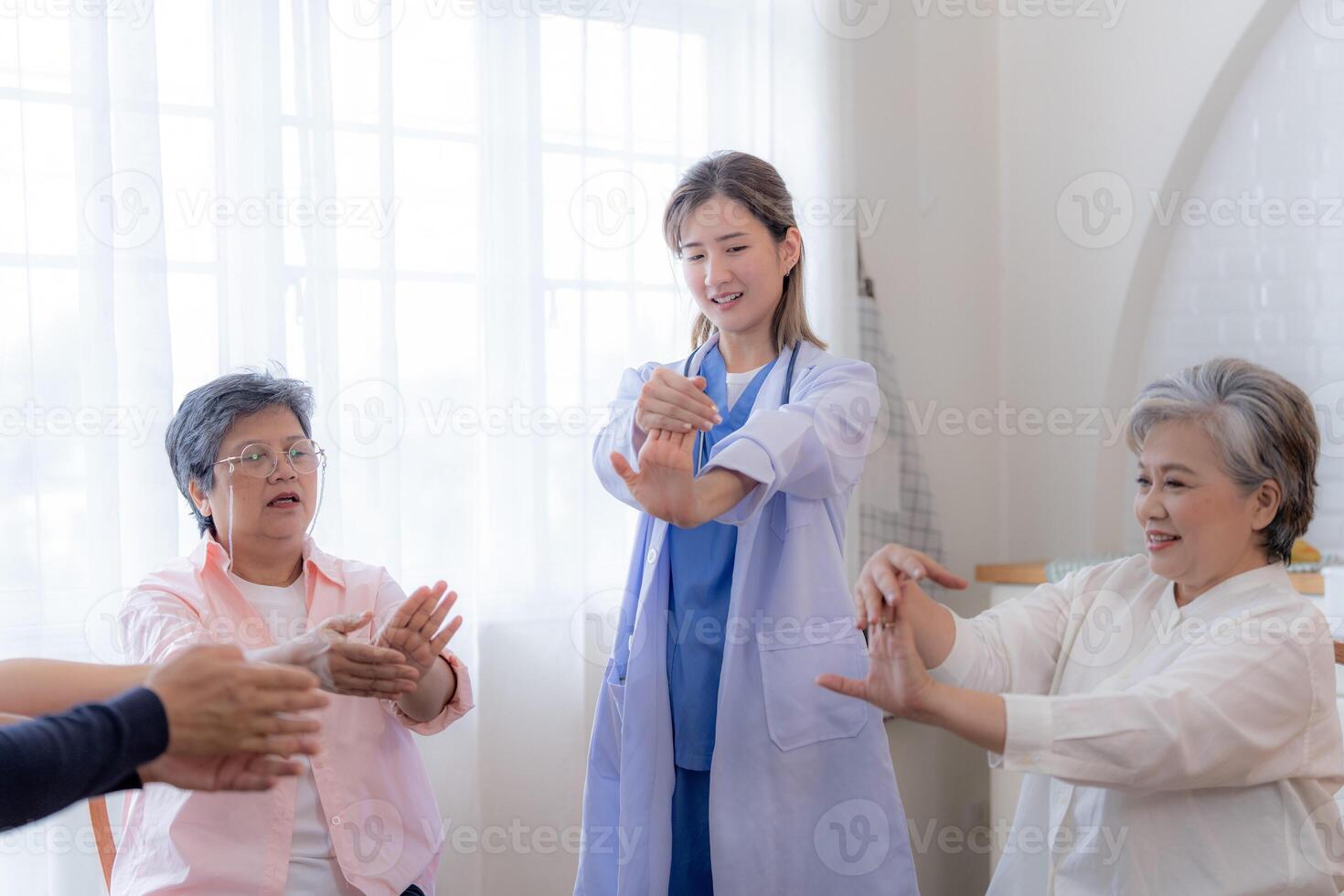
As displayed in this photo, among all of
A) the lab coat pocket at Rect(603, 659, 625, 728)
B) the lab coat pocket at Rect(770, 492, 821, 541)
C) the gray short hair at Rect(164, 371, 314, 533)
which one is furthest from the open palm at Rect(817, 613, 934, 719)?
the gray short hair at Rect(164, 371, 314, 533)

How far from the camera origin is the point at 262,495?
168 centimetres

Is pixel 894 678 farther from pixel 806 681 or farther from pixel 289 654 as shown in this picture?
pixel 289 654

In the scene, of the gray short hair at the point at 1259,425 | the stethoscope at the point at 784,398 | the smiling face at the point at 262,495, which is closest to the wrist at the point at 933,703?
the gray short hair at the point at 1259,425

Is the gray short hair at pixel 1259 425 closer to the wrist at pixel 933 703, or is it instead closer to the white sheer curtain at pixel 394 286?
the wrist at pixel 933 703

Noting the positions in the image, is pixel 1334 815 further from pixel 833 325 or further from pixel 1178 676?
pixel 833 325

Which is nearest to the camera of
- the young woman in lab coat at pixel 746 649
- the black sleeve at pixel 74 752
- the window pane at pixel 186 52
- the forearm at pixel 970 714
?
the black sleeve at pixel 74 752

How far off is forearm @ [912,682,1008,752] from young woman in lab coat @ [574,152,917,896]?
0.37 m

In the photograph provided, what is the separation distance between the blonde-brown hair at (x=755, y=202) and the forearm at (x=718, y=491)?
386mm

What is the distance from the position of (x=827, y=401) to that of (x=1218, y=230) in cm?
183

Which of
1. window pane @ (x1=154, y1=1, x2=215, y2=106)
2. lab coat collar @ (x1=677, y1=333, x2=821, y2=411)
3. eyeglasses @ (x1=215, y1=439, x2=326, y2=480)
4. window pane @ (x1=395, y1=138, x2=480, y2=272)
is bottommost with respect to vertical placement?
eyeglasses @ (x1=215, y1=439, x2=326, y2=480)

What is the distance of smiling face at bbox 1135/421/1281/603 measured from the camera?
4.58 ft

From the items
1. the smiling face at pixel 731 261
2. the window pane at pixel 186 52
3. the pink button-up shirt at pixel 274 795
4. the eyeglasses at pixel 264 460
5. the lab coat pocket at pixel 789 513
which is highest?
the window pane at pixel 186 52

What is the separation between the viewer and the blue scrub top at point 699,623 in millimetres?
1698

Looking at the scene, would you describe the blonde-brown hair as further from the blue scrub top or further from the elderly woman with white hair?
the elderly woman with white hair
